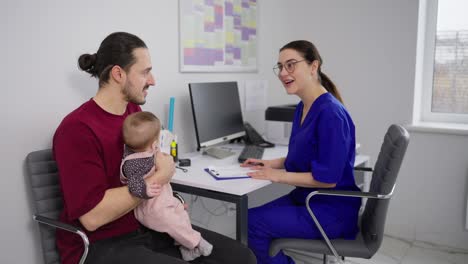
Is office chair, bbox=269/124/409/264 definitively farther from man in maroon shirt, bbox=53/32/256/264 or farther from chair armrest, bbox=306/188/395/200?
man in maroon shirt, bbox=53/32/256/264

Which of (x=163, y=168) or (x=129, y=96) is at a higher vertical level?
(x=129, y=96)

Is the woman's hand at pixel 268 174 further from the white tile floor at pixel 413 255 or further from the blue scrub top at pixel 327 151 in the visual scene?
the white tile floor at pixel 413 255

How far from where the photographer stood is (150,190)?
1417 mm

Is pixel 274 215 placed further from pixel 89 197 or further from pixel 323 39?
pixel 323 39

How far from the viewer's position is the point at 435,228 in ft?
9.57

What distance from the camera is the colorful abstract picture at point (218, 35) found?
2.49 meters

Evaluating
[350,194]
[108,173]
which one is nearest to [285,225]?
[350,194]

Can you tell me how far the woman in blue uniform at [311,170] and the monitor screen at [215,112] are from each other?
542 millimetres

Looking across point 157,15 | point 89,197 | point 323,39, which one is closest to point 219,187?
point 89,197

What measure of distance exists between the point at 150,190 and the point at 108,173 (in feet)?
0.64

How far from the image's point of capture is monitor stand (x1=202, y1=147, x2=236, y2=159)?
2422mm

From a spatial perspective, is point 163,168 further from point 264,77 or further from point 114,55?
point 264,77

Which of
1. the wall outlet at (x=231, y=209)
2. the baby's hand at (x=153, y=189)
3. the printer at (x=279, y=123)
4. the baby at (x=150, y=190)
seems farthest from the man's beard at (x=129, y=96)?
the wall outlet at (x=231, y=209)

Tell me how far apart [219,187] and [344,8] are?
1.97m
